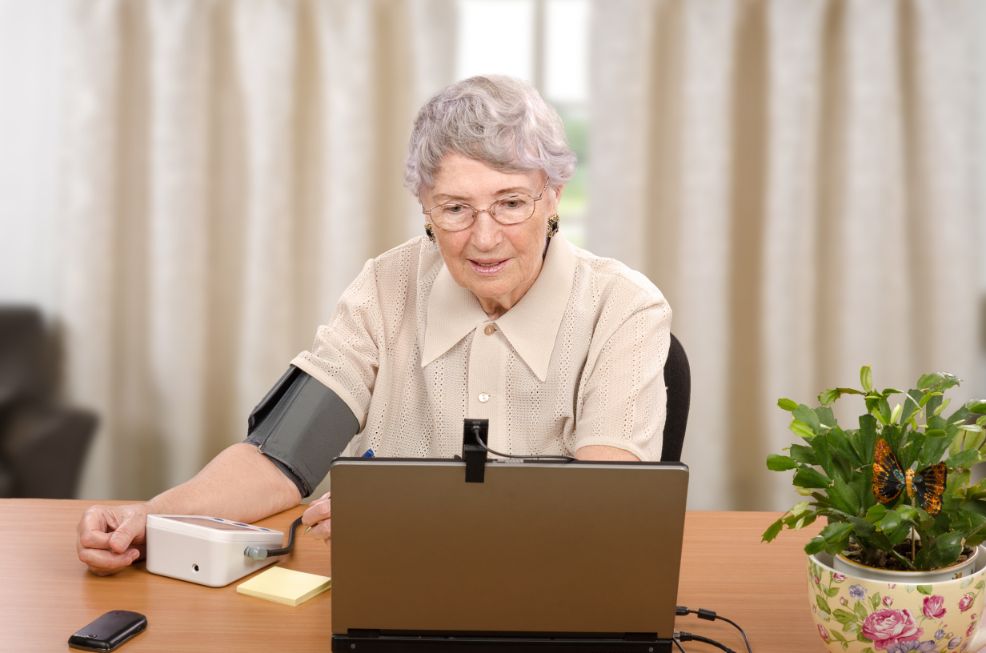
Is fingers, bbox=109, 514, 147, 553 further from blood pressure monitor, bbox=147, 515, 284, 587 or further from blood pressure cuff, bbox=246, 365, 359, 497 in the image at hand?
blood pressure cuff, bbox=246, 365, 359, 497

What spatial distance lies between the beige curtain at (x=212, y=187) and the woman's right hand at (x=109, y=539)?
6.95 feet

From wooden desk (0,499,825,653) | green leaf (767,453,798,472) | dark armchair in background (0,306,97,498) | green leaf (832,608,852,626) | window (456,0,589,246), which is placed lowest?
dark armchair in background (0,306,97,498)

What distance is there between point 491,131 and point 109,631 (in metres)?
0.90

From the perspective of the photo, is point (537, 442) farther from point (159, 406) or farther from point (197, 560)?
point (159, 406)

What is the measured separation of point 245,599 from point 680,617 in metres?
0.57

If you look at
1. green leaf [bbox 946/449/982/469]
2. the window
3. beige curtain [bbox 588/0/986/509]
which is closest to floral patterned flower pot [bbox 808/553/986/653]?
green leaf [bbox 946/449/982/469]

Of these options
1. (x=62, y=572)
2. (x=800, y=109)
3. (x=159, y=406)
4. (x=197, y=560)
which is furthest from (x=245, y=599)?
(x=800, y=109)

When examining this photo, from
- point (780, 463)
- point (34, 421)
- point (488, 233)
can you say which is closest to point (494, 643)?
point (780, 463)

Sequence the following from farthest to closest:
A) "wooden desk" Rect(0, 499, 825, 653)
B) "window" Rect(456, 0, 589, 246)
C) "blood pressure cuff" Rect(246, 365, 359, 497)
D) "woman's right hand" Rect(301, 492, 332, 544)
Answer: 1. "window" Rect(456, 0, 589, 246)
2. "blood pressure cuff" Rect(246, 365, 359, 497)
3. "woman's right hand" Rect(301, 492, 332, 544)
4. "wooden desk" Rect(0, 499, 825, 653)

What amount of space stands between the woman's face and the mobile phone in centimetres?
75

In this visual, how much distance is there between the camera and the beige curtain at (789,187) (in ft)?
11.9

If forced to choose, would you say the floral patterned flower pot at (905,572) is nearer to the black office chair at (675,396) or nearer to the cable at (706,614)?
the cable at (706,614)


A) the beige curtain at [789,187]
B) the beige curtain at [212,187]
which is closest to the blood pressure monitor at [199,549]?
the beige curtain at [212,187]

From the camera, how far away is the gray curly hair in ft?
5.71
